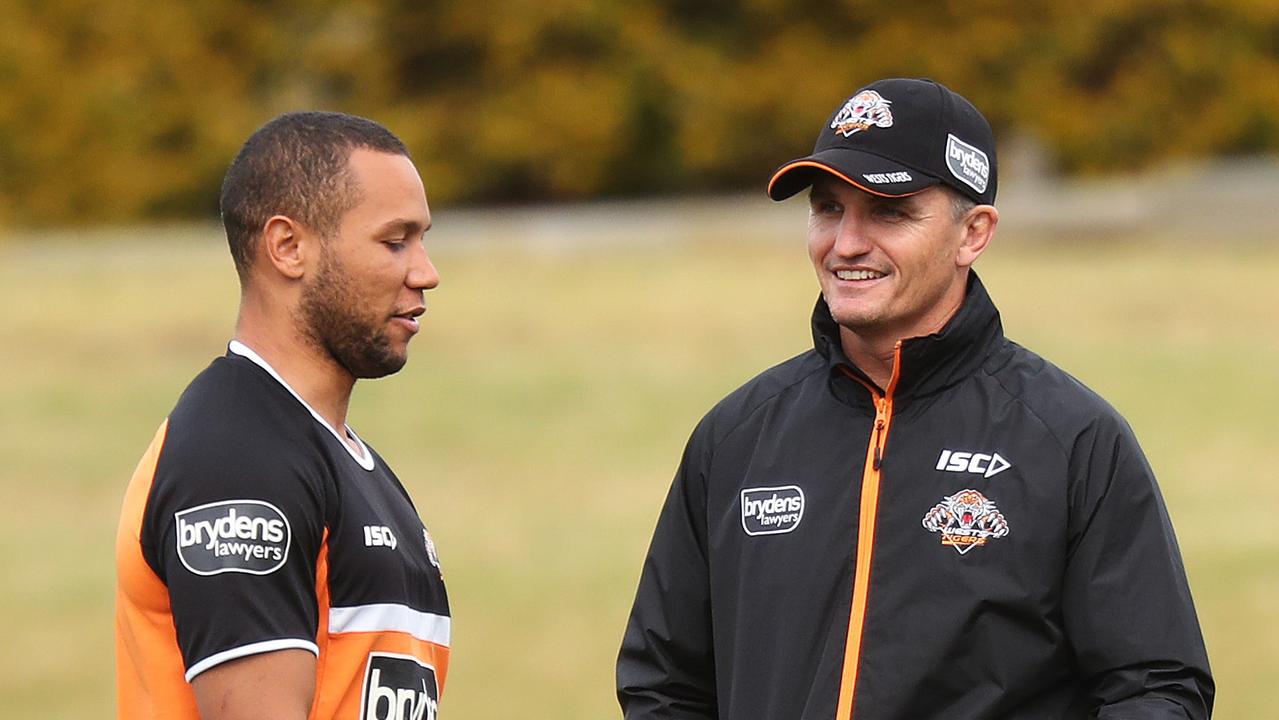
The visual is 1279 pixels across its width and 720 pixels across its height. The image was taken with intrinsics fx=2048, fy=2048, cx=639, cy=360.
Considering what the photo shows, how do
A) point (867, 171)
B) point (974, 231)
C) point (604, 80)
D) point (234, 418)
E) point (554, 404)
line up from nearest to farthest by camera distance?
point (234, 418), point (867, 171), point (974, 231), point (554, 404), point (604, 80)

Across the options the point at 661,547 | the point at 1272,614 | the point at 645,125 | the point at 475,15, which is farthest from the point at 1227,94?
the point at 661,547

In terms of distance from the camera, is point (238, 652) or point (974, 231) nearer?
point (238, 652)

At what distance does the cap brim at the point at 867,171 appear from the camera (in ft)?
11.7

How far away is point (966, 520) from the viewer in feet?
11.4

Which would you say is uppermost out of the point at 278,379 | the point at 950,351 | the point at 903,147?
the point at 903,147

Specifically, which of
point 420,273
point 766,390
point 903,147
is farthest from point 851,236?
point 420,273

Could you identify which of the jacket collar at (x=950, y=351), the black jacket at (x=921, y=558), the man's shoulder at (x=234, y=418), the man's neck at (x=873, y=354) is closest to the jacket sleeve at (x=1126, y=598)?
the black jacket at (x=921, y=558)

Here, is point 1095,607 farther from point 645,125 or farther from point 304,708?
point 645,125

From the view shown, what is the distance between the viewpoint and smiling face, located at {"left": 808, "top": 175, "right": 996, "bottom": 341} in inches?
142

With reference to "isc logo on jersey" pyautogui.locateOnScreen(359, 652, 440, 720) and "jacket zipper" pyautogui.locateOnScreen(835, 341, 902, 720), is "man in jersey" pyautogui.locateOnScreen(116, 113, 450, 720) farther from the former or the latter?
"jacket zipper" pyautogui.locateOnScreen(835, 341, 902, 720)

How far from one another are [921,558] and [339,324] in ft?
3.46

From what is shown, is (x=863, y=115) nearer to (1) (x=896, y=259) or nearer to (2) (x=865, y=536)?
(1) (x=896, y=259)

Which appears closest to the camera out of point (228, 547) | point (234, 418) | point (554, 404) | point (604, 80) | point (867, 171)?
point (228, 547)

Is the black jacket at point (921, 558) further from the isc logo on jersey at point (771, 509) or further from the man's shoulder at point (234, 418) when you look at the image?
the man's shoulder at point (234, 418)
